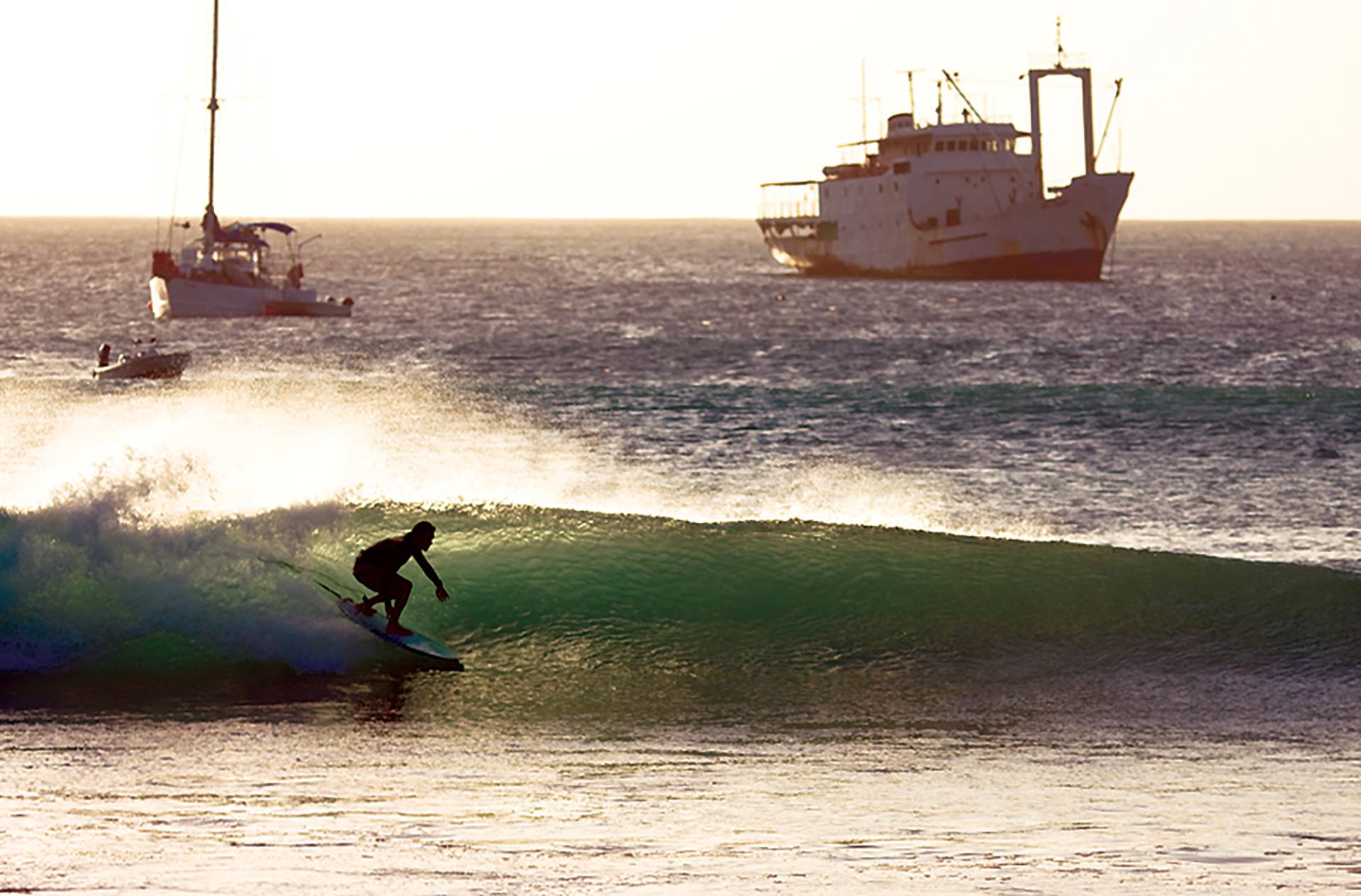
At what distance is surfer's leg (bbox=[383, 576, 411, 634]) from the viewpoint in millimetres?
13195

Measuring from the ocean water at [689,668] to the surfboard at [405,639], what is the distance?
6.3 inches

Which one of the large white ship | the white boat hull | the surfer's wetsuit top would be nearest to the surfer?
the surfer's wetsuit top

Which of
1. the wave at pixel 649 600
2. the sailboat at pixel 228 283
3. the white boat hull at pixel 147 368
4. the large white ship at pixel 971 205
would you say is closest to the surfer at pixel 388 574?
the wave at pixel 649 600

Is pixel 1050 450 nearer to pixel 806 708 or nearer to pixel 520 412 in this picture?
pixel 520 412

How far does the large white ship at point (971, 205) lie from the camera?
11175 centimetres

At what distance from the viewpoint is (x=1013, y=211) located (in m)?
115

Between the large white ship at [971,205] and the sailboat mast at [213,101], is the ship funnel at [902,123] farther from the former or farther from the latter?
the sailboat mast at [213,101]

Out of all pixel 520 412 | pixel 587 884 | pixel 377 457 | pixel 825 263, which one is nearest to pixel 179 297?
pixel 520 412

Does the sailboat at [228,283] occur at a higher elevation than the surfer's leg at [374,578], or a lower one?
higher

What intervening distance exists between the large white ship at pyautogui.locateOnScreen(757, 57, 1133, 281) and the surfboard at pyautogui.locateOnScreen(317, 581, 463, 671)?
315 feet

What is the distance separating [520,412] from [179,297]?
144 feet

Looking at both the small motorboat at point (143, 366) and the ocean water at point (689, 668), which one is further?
the small motorboat at point (143, 366)

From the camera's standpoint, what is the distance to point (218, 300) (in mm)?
79562

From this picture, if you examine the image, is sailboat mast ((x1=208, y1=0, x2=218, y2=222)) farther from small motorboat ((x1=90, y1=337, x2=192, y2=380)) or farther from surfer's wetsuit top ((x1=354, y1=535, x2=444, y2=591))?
surfer's wetsuit top ((x1=354, y1=535, x2=444, y2=591))
